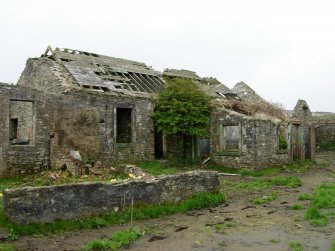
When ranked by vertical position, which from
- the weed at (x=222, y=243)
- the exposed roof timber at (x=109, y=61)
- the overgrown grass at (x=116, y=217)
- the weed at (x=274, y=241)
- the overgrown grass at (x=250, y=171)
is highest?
the exposed roof timber at (x=109, y=61)

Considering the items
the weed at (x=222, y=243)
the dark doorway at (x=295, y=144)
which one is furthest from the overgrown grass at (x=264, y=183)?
the weed at (x=222, y=243)

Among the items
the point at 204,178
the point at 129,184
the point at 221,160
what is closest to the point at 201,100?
the point at 221,160

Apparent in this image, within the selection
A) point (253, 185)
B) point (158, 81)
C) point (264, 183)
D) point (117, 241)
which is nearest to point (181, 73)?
point (158, 81)

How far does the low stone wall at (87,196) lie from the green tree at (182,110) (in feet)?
26.4

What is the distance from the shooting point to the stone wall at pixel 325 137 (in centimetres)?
3553

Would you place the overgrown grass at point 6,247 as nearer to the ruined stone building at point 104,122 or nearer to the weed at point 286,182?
the ruined stone building at point 104,122

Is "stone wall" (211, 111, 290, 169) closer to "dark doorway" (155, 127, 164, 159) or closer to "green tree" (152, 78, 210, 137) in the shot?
"green tree" (152, 78, 210, 137)

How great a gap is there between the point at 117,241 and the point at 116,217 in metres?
1.81

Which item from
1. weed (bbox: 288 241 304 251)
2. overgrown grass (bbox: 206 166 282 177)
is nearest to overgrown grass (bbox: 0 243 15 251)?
weed (bbox: 288 241 304 251)

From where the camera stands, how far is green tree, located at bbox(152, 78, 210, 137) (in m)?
20.2

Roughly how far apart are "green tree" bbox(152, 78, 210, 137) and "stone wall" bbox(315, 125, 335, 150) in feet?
60.6

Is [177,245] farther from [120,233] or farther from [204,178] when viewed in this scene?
[204,178]

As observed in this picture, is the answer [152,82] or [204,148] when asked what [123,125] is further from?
[204,148]

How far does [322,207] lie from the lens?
1150 cm
